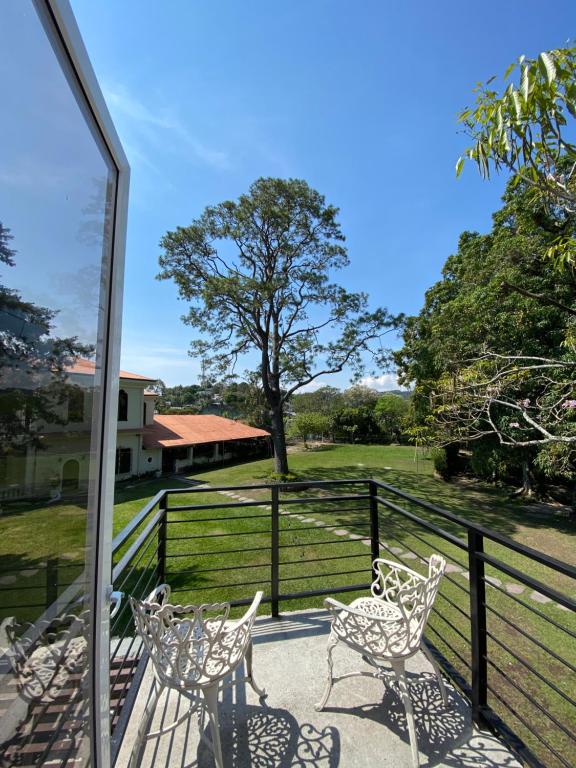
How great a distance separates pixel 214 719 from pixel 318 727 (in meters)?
0.55

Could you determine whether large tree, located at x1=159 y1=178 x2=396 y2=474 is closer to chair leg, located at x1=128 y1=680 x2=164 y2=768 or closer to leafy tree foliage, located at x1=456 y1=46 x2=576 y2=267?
leafy tree foliage, located at x1=456 y1=46 x2=576 y2=267

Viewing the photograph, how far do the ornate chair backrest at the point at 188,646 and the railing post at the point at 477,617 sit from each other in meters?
1.04

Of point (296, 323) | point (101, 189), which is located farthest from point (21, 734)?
point (296, 323)

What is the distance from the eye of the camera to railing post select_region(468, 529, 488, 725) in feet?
5.19

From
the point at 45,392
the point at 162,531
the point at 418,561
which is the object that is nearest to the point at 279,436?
the point at 418,561

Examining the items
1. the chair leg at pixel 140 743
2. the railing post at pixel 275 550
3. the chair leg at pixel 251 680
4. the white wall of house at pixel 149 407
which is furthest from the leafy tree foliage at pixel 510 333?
the white wall of house at pixel 149 407

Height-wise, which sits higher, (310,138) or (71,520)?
(310,138)

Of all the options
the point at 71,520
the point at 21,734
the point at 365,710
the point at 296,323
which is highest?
the point at 296,323

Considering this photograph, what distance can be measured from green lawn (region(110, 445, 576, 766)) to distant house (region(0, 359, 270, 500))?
4.13 feet

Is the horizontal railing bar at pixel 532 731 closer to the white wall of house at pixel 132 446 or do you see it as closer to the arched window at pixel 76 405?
the arched window at pixel 76 405

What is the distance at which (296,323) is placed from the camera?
1202 centimetres

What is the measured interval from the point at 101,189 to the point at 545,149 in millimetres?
1928

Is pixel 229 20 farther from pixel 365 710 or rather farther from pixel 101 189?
pixel 365 710

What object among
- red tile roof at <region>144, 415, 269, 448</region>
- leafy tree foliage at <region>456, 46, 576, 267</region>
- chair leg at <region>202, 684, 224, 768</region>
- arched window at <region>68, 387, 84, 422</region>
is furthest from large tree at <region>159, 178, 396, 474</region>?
arched window at <region>68, 387, 84, 422</region>
